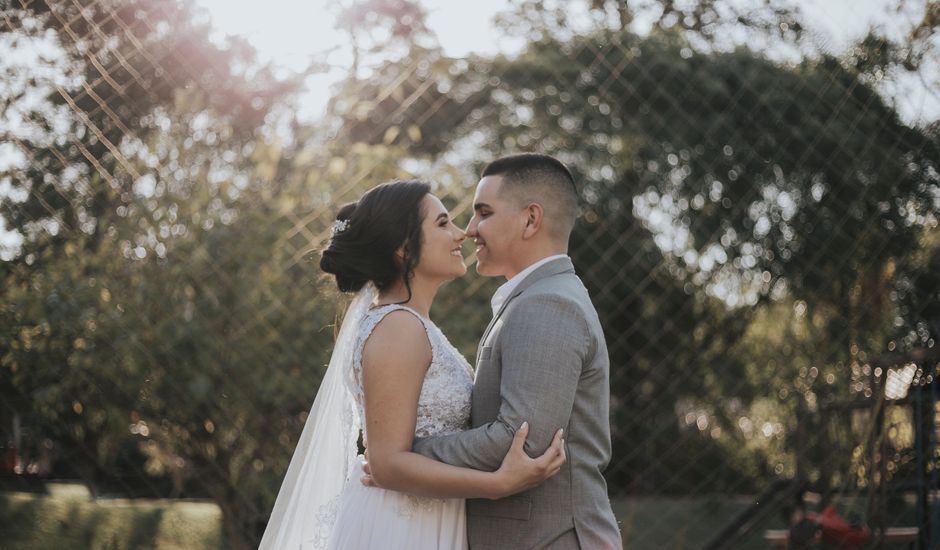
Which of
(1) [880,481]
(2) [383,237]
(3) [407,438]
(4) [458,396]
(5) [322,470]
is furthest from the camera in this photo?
(1) [880,481]

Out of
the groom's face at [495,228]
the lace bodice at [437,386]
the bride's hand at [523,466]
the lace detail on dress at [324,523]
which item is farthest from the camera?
the lace detail on dress at [324,523]

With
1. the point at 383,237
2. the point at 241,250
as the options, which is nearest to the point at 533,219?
the point at 383,237

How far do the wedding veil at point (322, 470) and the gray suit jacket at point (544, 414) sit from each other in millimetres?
377

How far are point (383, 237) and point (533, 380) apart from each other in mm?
537

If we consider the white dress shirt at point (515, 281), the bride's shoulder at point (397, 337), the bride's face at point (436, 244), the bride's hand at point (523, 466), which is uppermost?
the bride's face at point (436, 244)

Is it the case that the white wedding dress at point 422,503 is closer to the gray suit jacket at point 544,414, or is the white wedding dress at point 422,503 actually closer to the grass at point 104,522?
the gray suit jacket at point 544,414

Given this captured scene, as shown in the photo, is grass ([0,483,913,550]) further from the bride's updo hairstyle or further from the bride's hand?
the bride's hand

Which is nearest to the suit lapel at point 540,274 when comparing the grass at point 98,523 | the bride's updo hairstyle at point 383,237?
the bride's updo hairstyle at point 383,237

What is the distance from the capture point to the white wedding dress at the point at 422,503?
74.2 inches

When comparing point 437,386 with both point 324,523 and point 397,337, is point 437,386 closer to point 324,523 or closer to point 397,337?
point 397,337

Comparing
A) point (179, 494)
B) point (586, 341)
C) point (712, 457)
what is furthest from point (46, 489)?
point (712, 457)

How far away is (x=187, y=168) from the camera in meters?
3.47

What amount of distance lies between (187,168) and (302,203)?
423mm

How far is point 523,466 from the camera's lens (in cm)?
164
